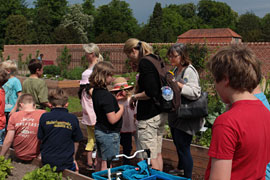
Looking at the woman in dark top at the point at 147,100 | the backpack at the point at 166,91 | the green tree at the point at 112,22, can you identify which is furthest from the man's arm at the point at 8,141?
the green tree at the point at 112,22

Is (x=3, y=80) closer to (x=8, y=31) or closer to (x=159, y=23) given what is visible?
(x=8, y=31)

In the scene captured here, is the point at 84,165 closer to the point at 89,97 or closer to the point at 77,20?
the point at 89,97

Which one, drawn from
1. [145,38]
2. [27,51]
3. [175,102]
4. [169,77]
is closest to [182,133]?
[175,102]

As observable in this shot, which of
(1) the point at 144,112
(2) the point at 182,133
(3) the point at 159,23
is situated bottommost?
(2) the point at 182,133

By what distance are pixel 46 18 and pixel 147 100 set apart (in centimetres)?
5764

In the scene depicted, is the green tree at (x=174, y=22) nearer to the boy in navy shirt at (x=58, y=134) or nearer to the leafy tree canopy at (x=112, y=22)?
the leafy tree canopy at (x=112, y=22)

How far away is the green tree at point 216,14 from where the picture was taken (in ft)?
277

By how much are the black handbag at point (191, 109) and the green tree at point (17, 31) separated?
159ft

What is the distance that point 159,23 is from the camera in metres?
56.6

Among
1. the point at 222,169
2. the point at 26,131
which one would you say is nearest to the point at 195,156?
the point at 26,131

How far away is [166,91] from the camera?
351cm

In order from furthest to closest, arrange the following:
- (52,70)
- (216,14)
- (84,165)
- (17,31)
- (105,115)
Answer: (216,14) < (17,31) < (52,70) < (84,165) < (105,115)

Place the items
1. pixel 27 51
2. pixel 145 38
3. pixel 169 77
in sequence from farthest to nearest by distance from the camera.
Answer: pixel 145 38 → pixel 27 51 → pixel 169 77

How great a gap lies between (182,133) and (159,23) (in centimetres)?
5418
